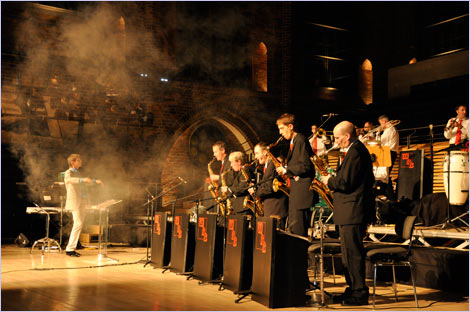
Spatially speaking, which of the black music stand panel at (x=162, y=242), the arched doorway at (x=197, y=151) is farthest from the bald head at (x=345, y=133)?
the arched doorway at (x=197, y=151)

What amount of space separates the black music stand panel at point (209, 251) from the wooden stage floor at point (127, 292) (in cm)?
15

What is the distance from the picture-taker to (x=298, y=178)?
548cm

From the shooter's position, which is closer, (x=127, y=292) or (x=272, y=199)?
(x=127, y=292)

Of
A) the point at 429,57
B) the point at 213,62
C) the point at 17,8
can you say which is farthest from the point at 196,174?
the point at 429,57

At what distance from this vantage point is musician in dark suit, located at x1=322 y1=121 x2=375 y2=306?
192 inches

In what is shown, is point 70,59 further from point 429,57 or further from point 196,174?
point 429,57

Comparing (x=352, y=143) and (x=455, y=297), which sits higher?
(x=352, y=143)

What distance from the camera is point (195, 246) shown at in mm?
6613

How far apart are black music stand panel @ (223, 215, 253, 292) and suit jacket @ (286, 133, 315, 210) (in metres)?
0.53

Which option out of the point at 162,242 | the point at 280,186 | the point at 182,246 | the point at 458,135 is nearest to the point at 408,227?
the point at 280,186

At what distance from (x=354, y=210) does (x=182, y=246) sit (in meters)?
2.68

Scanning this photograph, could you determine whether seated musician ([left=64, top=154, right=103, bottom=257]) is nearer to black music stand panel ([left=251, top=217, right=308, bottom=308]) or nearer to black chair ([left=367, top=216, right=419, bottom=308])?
black music stand panel ([left=251, top=217, right=308, bottom=308])

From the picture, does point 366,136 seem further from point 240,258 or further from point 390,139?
point 240,258

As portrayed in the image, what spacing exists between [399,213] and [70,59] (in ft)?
26.8
